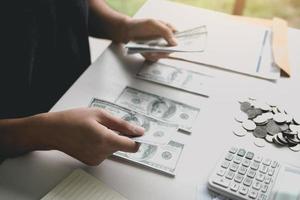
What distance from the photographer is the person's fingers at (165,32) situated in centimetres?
96

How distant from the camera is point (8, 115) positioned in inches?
32.1

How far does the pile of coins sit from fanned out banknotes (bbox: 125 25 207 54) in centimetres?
20

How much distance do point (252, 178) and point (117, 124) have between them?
0.25 m

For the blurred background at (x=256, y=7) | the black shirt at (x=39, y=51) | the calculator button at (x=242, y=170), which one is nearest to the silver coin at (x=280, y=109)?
the calculator button at (x=242, y=170)

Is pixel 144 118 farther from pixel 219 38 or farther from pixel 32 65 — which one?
pixel 219 38

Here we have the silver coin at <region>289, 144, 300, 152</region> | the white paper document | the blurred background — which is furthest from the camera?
the blurred background

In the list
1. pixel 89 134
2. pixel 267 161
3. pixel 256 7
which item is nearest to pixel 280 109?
pixel 267 161

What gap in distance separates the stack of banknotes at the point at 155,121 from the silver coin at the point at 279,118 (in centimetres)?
16

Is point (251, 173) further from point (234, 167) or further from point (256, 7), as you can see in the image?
point (256, 7)

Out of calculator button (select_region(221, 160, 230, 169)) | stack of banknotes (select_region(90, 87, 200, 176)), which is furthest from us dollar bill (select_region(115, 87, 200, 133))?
calculator button (select_region(221, 160, 230, 169))

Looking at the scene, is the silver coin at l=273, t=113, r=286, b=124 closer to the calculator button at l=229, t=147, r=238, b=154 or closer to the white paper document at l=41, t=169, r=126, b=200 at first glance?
the calculator button at l=229, t=147, r=238, b=154

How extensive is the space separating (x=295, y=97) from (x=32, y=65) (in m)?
0.58

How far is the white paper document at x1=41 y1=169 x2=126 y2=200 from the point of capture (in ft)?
2.13

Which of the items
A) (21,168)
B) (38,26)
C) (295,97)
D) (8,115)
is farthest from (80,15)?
(295,97)
